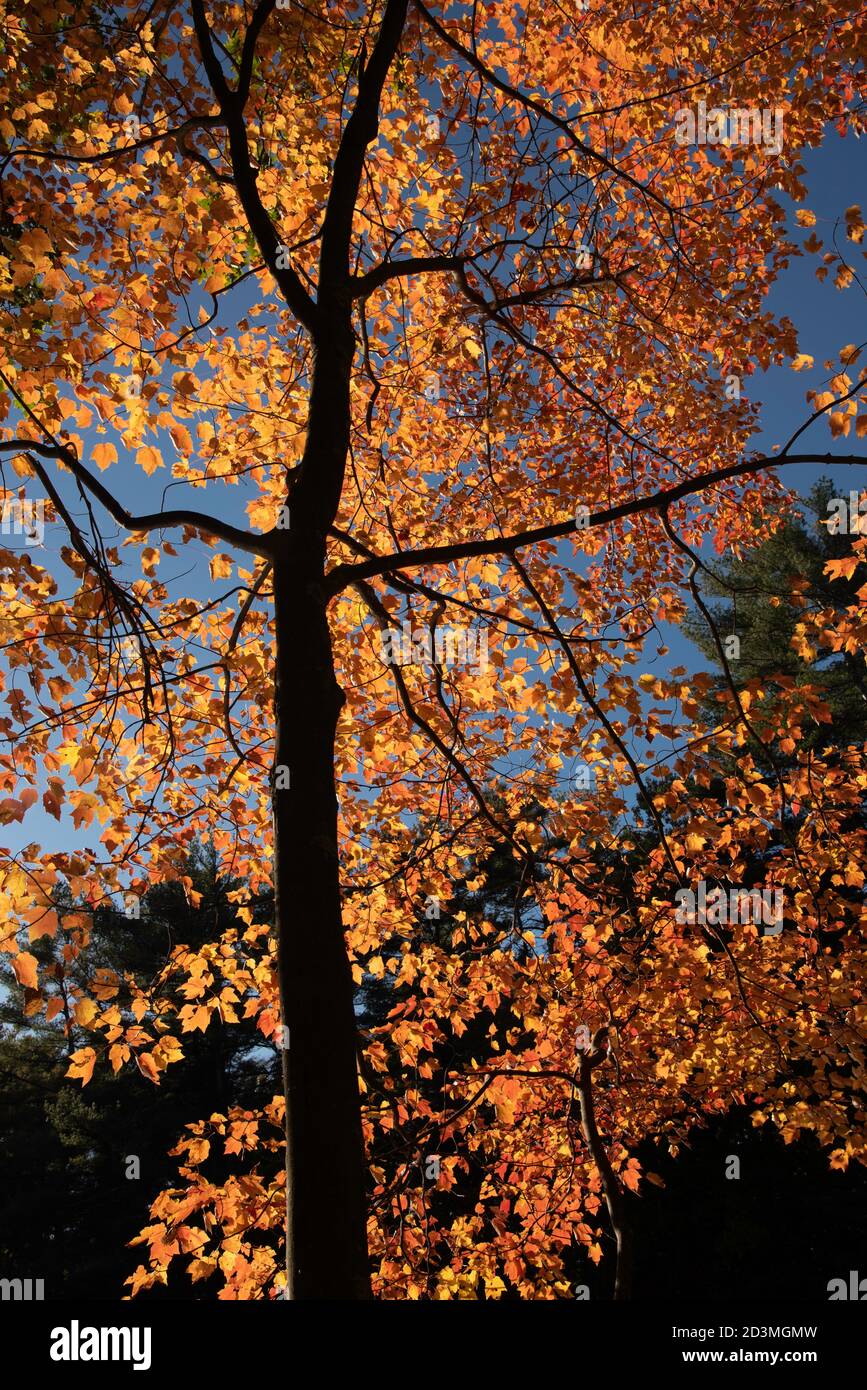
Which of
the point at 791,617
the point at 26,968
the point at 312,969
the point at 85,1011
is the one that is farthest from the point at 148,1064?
the point at 791,617

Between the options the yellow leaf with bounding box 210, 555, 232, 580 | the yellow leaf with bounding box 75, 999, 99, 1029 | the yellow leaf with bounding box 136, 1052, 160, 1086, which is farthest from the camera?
the yellow leaf with bounding box 210, 555, 232, 580

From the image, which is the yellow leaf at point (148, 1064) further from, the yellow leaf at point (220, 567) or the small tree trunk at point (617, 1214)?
the small tree trunk at point (617, 1214)

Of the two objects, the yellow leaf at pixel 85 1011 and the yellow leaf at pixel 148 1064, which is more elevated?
the yellow leaf at pixel 85 1011

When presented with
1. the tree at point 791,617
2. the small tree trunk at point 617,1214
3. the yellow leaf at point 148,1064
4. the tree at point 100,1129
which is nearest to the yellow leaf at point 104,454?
the yellow leaf at point 148,1064

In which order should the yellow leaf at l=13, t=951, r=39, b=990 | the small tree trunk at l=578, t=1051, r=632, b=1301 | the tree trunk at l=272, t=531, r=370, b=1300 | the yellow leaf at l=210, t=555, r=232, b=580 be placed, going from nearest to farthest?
the tree trunk at l=272, t=531, r=370, b=1300 → the yellow leaf at l=13, t=951, r=39, b=990 → the yellow leaf at l=210, t=555, r=232, b=580 → the small tree trunk at l=578, t=1051, r=632, b=1301

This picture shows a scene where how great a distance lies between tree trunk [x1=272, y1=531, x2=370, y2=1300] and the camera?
2727mm

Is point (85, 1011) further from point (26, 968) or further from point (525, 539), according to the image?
point (525, 539)

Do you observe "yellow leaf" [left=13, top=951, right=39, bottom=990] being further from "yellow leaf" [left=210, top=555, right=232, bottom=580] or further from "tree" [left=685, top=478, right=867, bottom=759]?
"tree" [left=685, top=478, right=867, bottom=759]

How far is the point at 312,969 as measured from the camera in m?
3.09

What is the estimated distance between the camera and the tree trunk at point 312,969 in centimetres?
273

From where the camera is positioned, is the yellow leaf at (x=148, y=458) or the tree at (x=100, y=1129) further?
the tree at (x=100, y=1129)

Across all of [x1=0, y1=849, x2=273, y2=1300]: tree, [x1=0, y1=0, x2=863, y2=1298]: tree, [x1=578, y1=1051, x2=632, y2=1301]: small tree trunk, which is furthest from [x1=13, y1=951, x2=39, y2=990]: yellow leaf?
[x1=0, y1=849, x2=273, y2=1300]: tree

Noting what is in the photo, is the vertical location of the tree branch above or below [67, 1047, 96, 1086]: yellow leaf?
above
